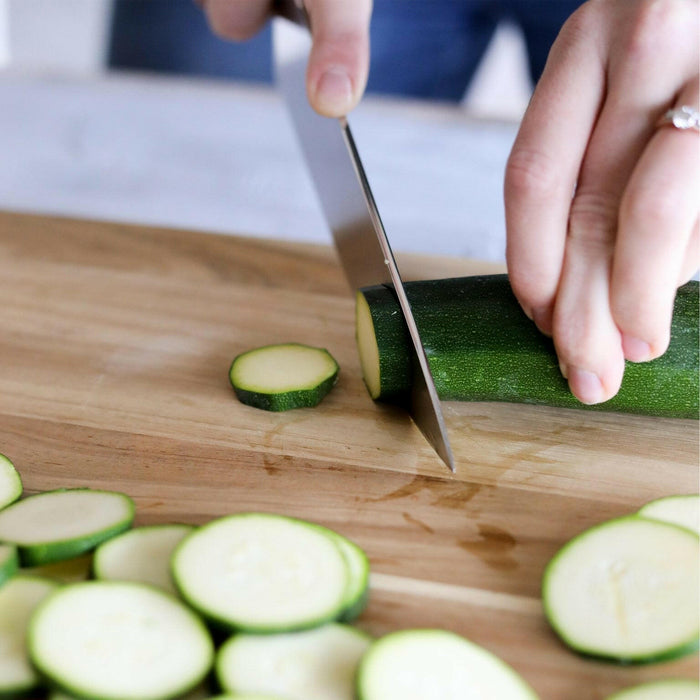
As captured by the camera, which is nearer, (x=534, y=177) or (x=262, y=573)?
(x=262, y=573)

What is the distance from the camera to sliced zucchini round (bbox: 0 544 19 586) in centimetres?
125

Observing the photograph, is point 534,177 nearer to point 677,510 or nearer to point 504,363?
point 504,363

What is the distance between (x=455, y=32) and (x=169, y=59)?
139 centimetres

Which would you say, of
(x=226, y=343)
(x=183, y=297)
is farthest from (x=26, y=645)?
(x=183, y=297)

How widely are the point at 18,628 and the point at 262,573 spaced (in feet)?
1.16

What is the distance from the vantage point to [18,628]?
121 cm

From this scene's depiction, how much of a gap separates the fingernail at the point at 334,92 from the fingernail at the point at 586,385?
27.4 inches

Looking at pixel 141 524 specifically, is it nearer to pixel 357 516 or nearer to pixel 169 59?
pixel 357 516

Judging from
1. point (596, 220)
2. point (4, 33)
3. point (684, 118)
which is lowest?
point (4, 33)

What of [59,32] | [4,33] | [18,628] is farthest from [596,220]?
[4,33]

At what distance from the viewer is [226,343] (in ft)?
6.93

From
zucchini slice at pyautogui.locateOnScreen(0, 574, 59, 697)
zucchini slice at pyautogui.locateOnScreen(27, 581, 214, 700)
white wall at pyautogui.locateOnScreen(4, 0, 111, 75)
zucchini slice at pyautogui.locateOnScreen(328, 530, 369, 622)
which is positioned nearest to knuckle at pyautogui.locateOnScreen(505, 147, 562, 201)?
zucchini slice at pyautogui.locateOnScreen(328, 530, 369, 622)

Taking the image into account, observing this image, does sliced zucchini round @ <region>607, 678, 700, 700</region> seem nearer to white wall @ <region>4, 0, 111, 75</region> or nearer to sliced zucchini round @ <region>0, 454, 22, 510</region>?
sliced zucchini round @ <region>0, 454, 22, 510</region>

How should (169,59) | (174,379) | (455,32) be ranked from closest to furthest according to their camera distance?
1. (174,379)
2. (455,32)
3. (169,59)
